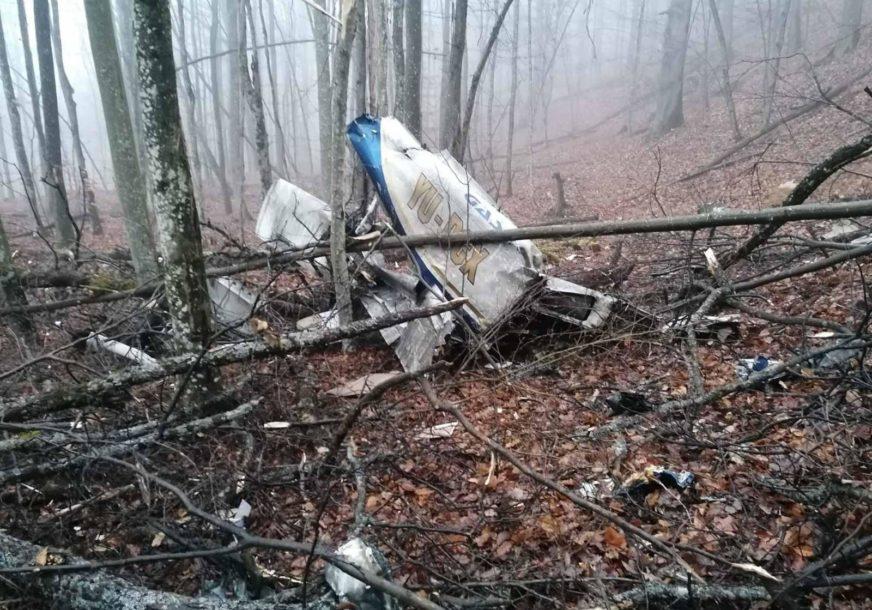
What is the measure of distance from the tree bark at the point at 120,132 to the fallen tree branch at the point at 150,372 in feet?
9.93

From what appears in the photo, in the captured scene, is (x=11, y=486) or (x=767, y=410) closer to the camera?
(x=11, y=486)

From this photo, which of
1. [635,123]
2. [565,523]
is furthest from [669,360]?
[635,123]

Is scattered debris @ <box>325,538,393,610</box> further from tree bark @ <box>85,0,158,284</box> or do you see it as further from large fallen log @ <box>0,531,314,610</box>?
tree bark @ <box>85,0,158,284</box>

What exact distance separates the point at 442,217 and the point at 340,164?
111cm

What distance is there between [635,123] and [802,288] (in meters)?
20.7

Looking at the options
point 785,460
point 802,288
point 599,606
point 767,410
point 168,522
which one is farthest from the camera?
point 802,288

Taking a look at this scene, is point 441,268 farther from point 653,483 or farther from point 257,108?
point 257,108

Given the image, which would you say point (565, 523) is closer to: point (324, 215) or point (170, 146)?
point (170, 146)

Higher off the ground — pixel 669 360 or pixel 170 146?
pixel 170 146

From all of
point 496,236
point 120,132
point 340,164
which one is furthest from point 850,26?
point 120,132

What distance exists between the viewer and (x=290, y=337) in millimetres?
3580

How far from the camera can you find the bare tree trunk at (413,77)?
29.6 feet

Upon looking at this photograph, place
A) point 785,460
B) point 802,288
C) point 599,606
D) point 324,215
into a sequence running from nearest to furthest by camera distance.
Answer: point 599,606 → point 785,460 → point 802,288 → point 324,215

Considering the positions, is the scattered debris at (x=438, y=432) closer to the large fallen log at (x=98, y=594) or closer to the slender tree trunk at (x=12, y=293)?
the large fallen log at (x=98, y=594)
